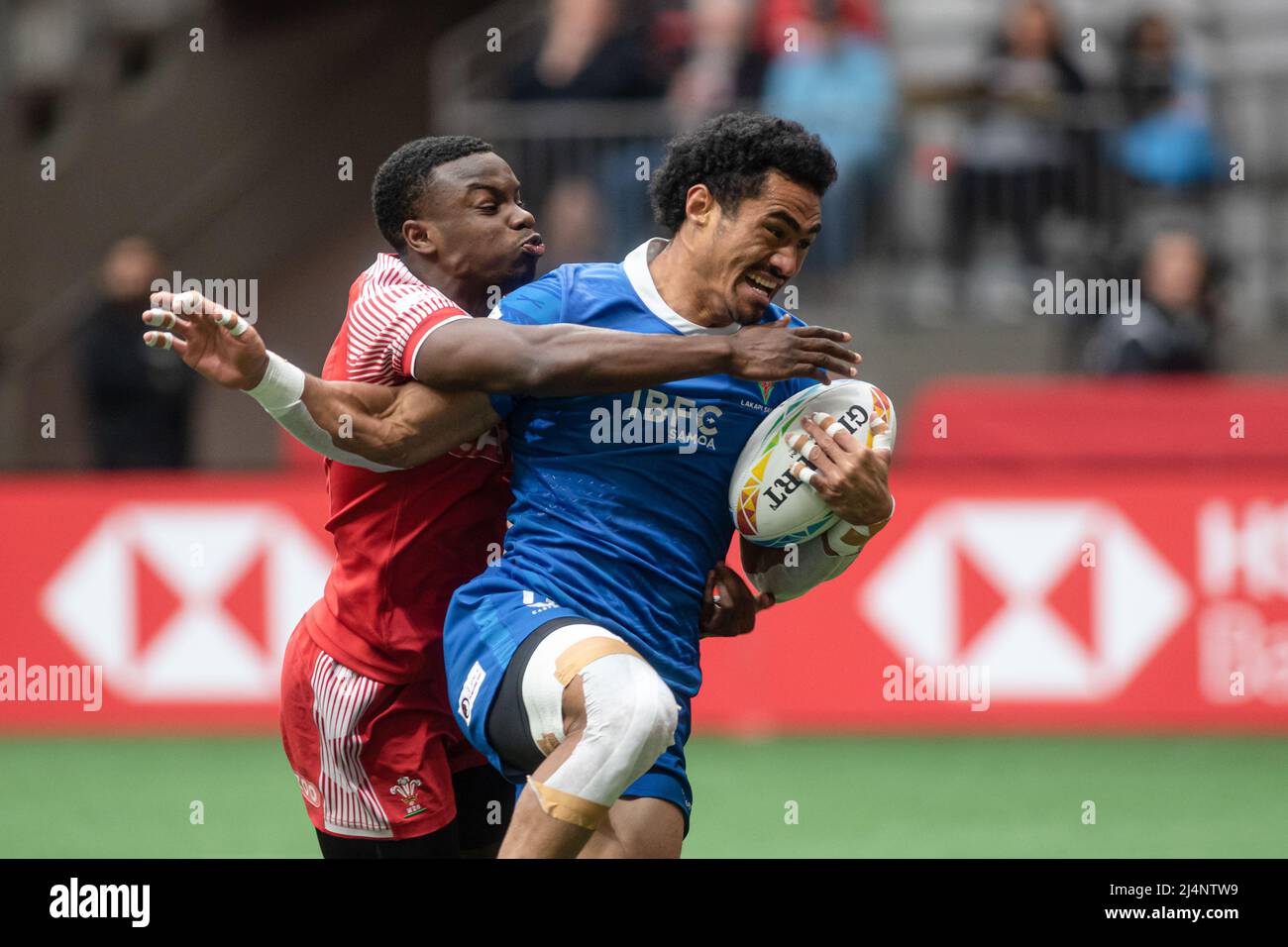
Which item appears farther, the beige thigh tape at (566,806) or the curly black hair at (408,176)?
the curly black hair at (408,176)

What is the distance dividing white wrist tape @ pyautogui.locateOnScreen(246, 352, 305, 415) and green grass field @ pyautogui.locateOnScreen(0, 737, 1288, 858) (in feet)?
12.3

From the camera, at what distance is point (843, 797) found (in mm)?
9141

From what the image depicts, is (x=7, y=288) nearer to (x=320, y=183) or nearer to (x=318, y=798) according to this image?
(x=320, y=183)

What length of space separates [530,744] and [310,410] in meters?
0.99

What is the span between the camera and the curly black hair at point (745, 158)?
15.6 ft

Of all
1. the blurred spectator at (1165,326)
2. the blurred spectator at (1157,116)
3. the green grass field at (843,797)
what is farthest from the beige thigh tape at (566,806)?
the blurred spectator at (1157,116)

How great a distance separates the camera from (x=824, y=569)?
16.8 ft

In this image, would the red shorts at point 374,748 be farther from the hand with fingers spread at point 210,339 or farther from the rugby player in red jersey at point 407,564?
the hand with fingers spread at point 210,339

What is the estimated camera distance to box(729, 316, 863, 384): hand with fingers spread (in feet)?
15.0

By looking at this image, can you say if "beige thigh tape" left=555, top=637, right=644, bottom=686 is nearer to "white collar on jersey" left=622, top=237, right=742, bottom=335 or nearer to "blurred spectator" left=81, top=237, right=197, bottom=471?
"white collar on jersey" left=622, top=237, right=742, bottom=335

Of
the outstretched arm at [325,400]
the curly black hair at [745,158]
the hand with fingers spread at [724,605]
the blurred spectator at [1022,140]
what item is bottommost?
the hand with fingers spread at [724,605]

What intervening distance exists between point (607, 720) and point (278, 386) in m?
1.16

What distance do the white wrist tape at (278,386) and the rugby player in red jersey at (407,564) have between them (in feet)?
0.33

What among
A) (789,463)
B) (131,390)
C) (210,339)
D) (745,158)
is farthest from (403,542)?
(131,390)
